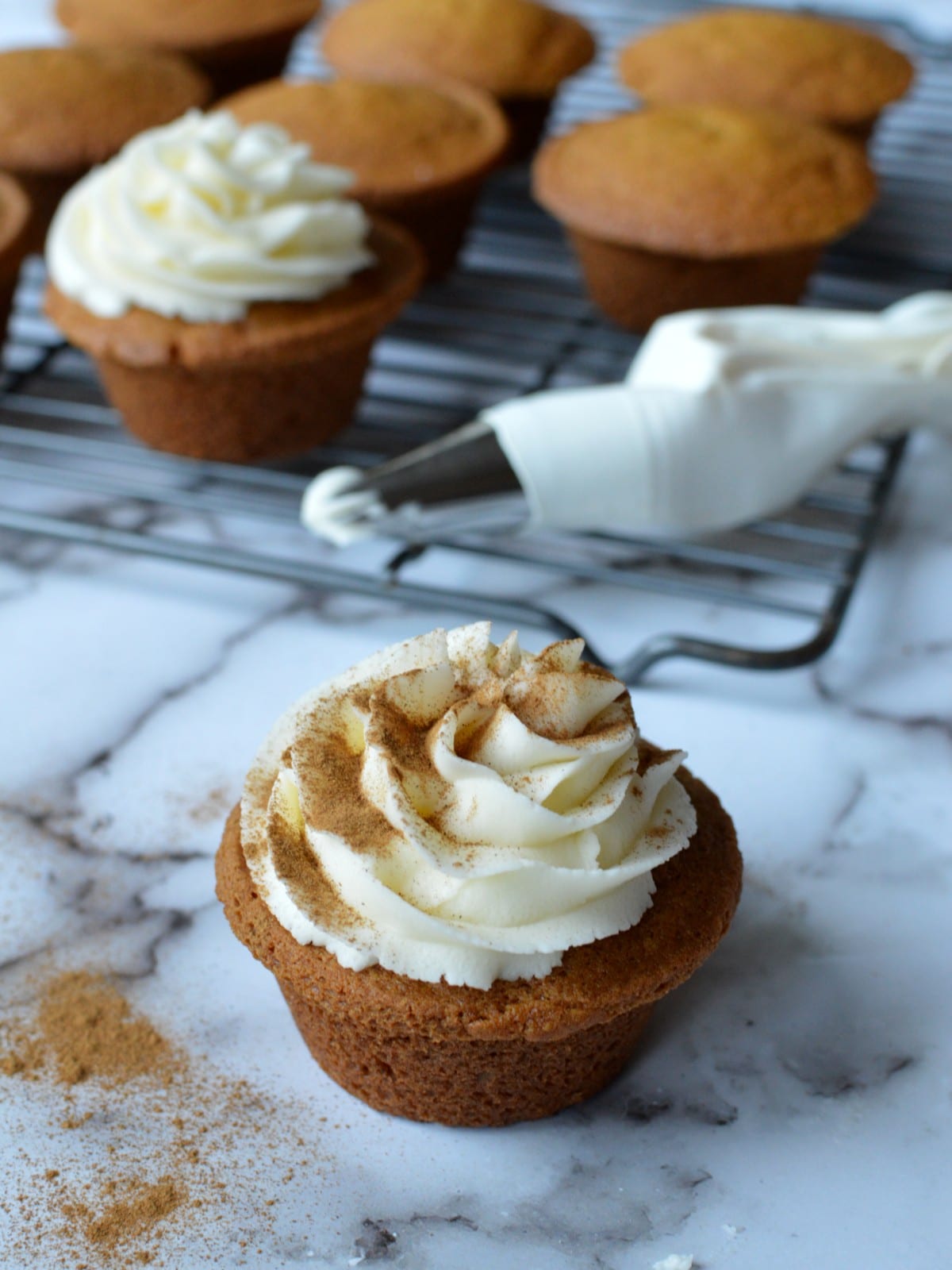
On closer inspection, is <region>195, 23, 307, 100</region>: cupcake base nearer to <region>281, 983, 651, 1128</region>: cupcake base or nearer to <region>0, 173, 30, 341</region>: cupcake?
<region>0, 173, 30, 341</region>: cupcake

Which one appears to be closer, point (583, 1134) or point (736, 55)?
point (583, 1134)

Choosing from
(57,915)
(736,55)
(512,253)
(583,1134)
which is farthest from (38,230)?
(583,1134)

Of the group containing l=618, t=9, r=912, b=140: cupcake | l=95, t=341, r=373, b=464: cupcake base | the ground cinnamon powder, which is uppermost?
l=618, t=9, r=912, b=140: cupcake

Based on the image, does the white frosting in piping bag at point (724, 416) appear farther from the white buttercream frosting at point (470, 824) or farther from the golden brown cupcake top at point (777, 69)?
the golden brown cupcake top at point (777, 69)

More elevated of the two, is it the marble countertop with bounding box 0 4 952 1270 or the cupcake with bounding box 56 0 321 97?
the cupcake with bounding box 56 0 321 97

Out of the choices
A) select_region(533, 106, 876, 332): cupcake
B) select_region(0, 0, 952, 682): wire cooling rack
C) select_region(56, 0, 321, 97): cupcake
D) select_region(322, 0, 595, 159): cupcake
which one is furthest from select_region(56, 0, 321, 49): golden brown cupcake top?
select_region(533, 106, 876, 332): cupcake

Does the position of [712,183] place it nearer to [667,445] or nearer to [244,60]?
[667,445]

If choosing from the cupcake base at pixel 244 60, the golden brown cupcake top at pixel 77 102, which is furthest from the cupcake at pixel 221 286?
the cupcake base at pixel 244 60

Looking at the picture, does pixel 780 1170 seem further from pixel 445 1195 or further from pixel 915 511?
pixel 915 511
